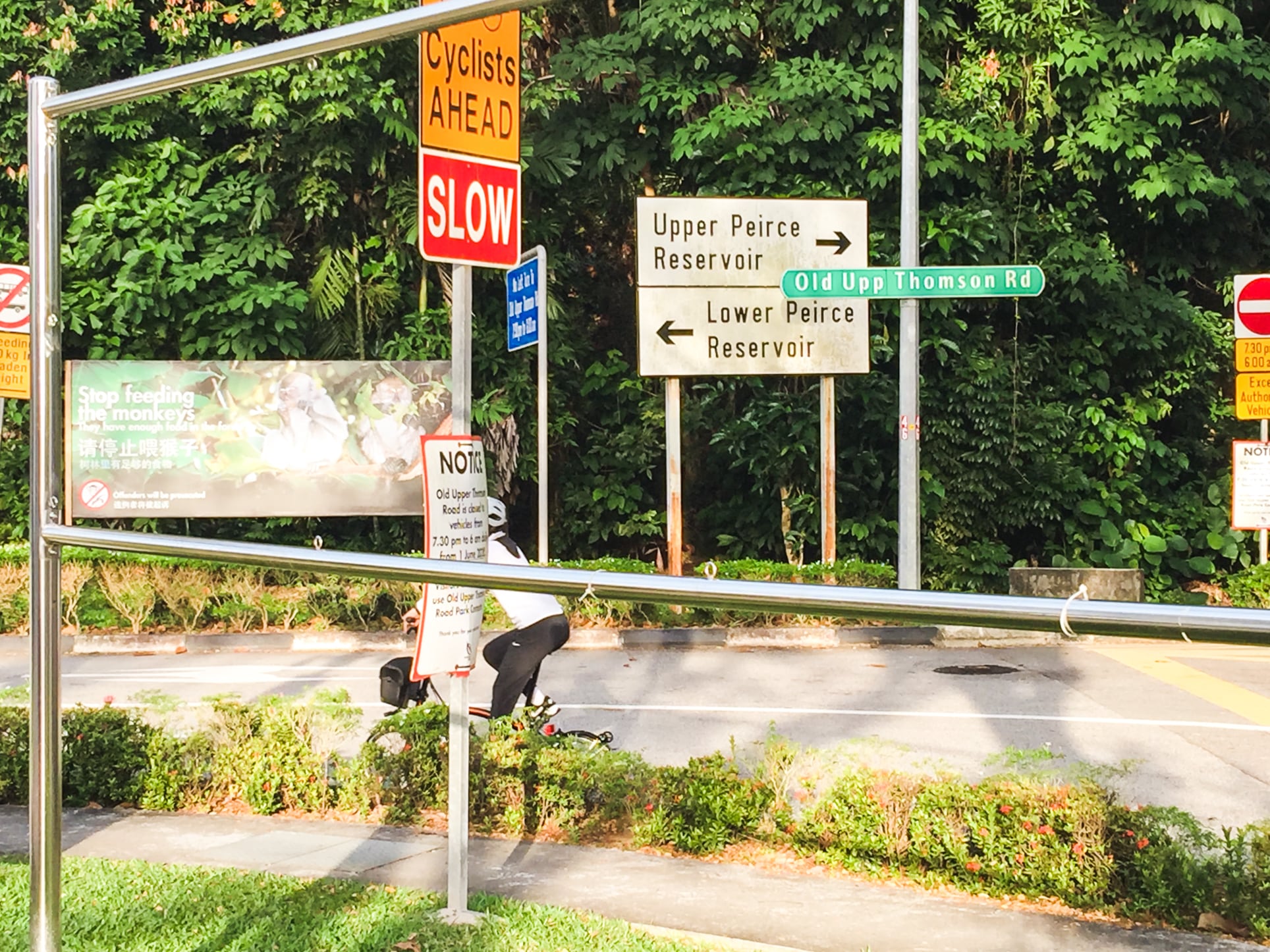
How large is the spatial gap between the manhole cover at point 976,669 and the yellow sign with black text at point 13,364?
7328 mm

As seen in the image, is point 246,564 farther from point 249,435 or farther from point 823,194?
point 823,194

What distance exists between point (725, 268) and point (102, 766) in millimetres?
9251

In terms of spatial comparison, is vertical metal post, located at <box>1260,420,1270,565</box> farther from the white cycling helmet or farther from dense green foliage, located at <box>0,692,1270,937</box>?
the white cycling helmet

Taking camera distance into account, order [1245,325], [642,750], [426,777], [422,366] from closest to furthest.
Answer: [426,777] → [642,750] → [1245,325] → [422,366]

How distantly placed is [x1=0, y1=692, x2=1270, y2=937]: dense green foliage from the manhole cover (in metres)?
3.50

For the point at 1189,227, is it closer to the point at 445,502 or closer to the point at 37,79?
the point at 445,502

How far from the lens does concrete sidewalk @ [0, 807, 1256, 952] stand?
4.41m

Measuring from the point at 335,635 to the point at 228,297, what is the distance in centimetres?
538

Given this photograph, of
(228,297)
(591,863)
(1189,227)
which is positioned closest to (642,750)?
(591,863)

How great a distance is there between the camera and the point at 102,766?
653cm

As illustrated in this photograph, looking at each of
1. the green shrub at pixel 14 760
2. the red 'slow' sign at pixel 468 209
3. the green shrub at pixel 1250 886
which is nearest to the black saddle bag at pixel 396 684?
the green shrub at pixel 14 760

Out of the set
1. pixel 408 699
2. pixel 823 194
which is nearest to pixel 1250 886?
pixel 408 699

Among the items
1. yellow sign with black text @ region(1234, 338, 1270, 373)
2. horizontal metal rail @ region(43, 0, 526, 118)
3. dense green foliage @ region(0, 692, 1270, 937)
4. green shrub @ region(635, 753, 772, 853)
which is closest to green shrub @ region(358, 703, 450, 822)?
dense green foliage @ region(0, 692, 1270, 937)

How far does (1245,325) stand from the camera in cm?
1005
